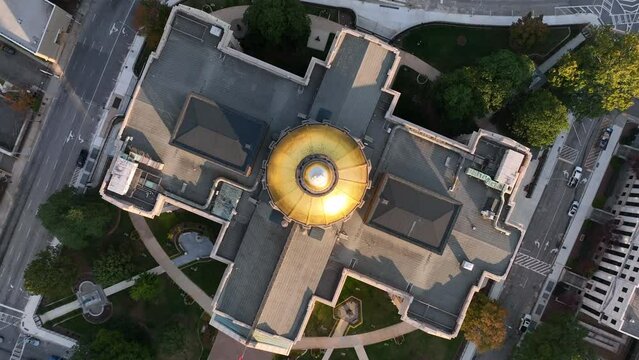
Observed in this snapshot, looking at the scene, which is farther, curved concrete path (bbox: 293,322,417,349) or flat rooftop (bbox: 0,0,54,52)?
curved concrete path (bbox: 293,322,417,349)

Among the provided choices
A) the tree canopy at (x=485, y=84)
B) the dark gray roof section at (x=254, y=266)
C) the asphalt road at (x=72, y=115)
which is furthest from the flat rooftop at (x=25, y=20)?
the tree canopy at (x=485, y=84)

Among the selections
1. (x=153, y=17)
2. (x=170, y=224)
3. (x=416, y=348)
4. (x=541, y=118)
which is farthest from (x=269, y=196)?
(x=541, y=118)

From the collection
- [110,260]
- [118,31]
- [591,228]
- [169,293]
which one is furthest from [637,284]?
[118,31]

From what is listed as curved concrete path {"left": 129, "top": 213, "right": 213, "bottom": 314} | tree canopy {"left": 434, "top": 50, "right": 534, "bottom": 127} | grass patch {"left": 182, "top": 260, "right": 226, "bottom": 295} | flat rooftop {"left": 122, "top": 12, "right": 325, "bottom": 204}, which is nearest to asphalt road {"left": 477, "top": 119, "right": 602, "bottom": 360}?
tree canopy {"left": 434, "top": 50, "right": 534, "bottom": 127}

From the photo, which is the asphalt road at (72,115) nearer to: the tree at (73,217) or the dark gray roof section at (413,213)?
the tree at (73,217)

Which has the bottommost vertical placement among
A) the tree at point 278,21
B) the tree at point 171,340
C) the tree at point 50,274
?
the tree at point 171,340

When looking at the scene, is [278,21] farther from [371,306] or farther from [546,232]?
[546,232]

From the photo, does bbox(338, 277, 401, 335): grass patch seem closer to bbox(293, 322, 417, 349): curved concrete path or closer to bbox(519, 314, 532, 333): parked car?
bbox(293, 322, 417, 349): curved concrete path
